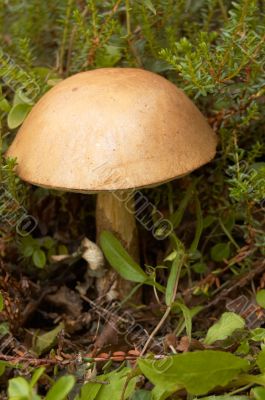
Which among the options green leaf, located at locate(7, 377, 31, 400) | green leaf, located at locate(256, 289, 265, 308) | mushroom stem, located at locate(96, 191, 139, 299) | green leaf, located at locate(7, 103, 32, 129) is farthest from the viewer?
mushroom stem, located at locate(96, 191, 139, 299)

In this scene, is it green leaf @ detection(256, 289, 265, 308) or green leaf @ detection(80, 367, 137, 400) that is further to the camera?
green leaf @ detection(256, 289, 265, 308)

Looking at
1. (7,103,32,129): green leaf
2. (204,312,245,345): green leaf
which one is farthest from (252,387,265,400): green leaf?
(7,103,32,129): green leaf

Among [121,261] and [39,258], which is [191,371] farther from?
[39,258]

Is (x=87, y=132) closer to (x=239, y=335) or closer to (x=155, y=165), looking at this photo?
(x=155, y=165)

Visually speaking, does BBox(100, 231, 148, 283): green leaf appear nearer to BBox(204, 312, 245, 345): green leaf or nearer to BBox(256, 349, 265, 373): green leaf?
BBox(204, 312, 245, 345): green leaf

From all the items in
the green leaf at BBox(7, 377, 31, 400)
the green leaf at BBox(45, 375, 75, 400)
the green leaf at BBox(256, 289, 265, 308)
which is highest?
the green leaf at BBox(7, 377, 31, 400)

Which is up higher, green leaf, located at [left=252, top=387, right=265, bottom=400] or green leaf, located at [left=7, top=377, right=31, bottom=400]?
green leaf, located at [left=7, top=377, right=31, bottom=400]

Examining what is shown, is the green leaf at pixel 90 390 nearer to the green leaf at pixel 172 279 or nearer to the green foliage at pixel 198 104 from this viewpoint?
the green foliage at pixel 198 104
